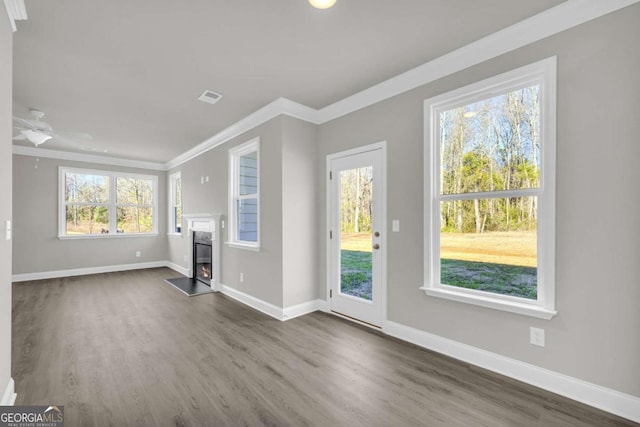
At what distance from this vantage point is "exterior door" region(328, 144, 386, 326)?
3.23 m

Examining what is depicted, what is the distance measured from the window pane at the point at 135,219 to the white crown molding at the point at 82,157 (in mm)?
1041

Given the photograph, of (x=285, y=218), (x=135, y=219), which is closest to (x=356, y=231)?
(x=285, y=218)

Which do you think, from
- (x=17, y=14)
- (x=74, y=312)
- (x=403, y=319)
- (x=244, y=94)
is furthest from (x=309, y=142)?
(x=74, y=312)

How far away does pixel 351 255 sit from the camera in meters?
3.55

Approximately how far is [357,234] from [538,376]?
79.5 inches

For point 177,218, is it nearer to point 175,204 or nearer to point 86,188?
point 175,204

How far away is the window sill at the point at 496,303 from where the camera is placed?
6.79 ft

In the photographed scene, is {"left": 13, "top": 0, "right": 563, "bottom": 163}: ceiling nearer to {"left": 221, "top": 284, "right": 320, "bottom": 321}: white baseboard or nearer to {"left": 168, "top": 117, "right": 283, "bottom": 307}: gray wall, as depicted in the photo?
{"left": 168, "top": 117, "right": 283, "bottom": 307}: gray wall

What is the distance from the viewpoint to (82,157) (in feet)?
20.3

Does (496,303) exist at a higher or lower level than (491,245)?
lower

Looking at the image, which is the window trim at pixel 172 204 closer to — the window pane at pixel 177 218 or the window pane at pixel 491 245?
the window pane at pixel 177 218

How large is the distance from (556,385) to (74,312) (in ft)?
17.2

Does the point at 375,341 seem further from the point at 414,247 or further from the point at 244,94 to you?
the point at 244,94

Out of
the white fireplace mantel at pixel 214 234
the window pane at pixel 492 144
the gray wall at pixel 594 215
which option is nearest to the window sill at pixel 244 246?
the white fireplace mantel at pixel 214 234
